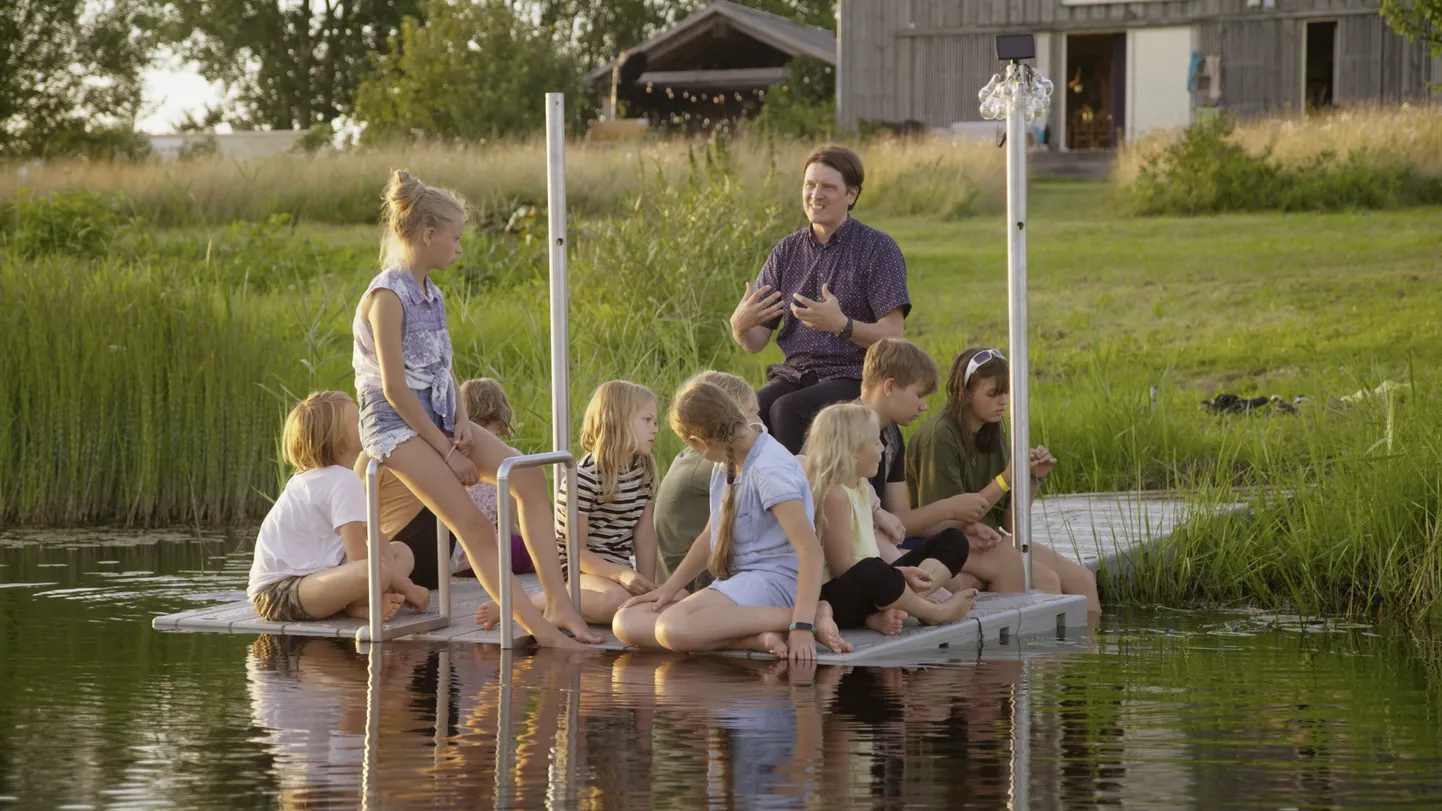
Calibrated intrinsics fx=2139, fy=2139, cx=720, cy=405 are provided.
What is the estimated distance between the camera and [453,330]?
13742 millimetres

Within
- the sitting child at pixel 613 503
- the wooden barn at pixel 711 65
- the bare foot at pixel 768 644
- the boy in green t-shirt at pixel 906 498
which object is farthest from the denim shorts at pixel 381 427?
the wooden barn at pixel 711 65

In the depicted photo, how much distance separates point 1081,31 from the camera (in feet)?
110

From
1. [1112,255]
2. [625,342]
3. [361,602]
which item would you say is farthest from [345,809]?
[1112,255]

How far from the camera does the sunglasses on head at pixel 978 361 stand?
786 cm

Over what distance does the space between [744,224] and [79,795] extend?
8567 millimetres

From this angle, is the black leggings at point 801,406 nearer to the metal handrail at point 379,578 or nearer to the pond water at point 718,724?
the pond water at point 718,724

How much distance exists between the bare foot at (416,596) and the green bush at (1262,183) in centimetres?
1561

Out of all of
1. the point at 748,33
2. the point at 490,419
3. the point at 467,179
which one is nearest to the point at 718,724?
the point at 490,419

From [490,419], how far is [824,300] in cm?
153

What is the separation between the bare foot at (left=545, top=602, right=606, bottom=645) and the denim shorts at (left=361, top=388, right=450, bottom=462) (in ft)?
2.73

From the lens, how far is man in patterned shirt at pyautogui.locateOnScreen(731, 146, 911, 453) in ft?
26.6

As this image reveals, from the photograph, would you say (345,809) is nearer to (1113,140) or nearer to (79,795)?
(79,795)

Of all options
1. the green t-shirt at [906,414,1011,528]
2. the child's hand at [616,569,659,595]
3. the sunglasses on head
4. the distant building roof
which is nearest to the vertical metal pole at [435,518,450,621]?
the child's hand at [616,569,659,595]

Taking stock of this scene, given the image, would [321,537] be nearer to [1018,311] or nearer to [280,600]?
[280,600]
